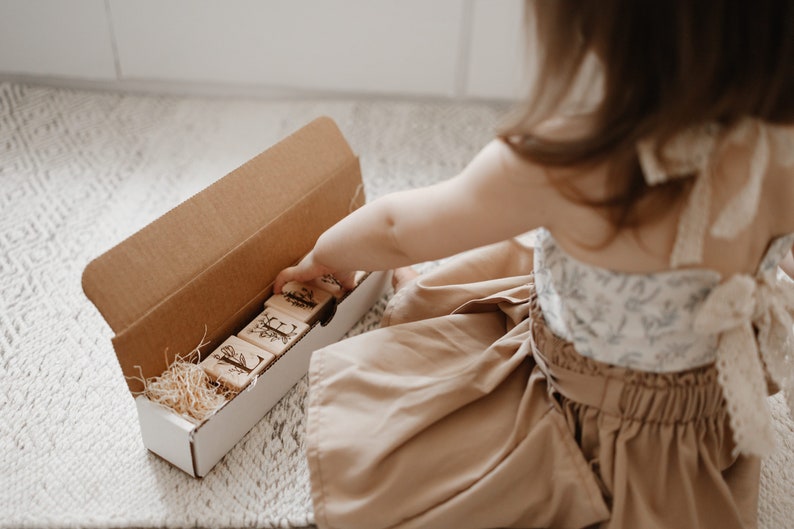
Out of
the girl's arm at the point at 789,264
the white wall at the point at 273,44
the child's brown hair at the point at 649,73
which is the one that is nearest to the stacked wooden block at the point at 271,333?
the child's brown hair at the point at 649,73

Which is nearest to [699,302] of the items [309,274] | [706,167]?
[706,167]

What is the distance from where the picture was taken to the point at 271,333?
955 mm

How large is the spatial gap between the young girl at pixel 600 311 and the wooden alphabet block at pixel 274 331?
97mm

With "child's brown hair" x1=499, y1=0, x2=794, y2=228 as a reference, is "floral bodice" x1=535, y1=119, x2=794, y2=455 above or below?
below

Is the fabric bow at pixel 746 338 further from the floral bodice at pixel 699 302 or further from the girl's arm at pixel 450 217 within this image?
the girl's arm at pixel 450 217

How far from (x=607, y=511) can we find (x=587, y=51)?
45 cm

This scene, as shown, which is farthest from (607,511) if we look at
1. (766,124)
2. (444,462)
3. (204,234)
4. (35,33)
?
(35,33)

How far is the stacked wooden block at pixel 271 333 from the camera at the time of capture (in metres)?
0.90

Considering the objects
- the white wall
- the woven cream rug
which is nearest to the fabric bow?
the woven cream rug

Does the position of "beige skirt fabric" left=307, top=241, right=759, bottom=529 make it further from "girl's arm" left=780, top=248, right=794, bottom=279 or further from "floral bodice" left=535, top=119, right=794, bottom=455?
"girl's arm" left=780, top=248, right=794, bottom=279

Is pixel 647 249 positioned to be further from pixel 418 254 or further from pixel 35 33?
pixel 35 33

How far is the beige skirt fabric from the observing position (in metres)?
0.75

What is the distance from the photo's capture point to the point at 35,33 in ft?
4.98

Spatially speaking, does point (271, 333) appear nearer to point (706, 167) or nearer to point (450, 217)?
point (450, 217)
